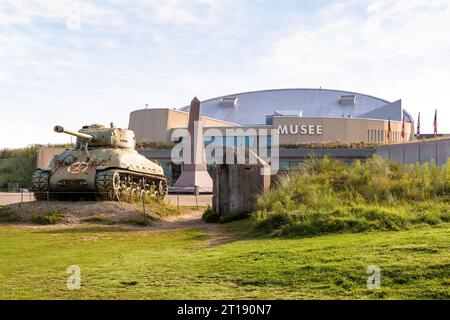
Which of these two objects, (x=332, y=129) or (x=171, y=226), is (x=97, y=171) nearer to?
(x=171, y=226)

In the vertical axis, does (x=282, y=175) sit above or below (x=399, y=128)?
below

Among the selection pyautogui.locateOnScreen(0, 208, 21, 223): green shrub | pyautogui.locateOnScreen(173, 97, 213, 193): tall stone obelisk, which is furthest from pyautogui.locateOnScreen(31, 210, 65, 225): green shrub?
pyautogui.locateOnScreen(173, 97, 213, 193): tall stone obelisk

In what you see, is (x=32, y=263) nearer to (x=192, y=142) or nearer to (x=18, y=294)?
(x=18, y=294)

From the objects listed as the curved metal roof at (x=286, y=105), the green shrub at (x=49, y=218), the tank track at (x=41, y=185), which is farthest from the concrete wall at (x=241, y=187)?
the curved metal roof at (x=286, y=105)

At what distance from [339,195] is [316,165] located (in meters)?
5.40

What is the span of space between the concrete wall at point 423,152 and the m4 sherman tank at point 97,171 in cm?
1103

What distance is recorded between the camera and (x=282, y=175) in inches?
844

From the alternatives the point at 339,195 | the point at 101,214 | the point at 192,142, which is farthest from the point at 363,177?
the point at 192,142

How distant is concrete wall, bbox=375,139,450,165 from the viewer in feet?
98.5

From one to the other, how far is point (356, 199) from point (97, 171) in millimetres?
10478

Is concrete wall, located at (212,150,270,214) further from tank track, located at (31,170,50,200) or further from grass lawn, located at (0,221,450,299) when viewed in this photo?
tank track, located at (31,170,50,200)

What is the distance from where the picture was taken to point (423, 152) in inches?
1289

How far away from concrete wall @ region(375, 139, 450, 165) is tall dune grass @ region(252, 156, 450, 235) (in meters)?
8.33

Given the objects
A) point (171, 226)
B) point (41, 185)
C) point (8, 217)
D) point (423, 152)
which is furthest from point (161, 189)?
point (423, 152)
